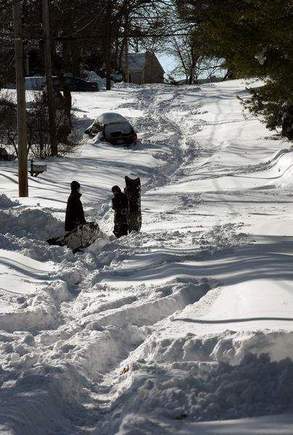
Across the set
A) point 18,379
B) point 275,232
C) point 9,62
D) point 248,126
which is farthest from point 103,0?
point 248,126

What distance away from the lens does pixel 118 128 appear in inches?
1198

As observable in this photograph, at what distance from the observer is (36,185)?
1967 cm

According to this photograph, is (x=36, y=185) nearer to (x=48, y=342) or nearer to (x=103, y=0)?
(x=103, y=0)

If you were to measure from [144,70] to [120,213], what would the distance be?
69.7 metres

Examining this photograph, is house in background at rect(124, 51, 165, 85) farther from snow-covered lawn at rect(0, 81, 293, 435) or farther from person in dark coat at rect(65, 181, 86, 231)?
person in dark coat at rect(65, 181, 86, 231)

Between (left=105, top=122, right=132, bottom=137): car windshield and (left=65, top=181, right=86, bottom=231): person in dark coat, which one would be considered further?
(left=105, top=122, right=132, bottom=137): car windshield

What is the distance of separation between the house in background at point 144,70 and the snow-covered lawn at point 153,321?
6217 centimetres

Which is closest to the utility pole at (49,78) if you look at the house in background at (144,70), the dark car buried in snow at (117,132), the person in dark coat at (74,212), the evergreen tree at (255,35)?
the dark car buried in snow at (117,132)

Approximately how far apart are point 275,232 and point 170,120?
30.2 metres

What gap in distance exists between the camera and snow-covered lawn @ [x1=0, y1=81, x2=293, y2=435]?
452 cm

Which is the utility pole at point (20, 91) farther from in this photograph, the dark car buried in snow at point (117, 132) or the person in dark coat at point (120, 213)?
the dark car buried in snow at point (117, 132)

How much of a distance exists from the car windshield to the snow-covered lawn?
1402cm

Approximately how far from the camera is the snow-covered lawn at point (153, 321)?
4523 millimetres

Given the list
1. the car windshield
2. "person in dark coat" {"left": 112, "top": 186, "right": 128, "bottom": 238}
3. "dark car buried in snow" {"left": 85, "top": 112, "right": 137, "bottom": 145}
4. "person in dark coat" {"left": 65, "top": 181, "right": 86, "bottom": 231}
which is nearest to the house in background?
"dark car buried in snow" {"left": 85, "top": 112, "right": 137, "bottom": 145}
